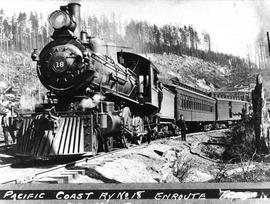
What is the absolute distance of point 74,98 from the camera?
7551mm

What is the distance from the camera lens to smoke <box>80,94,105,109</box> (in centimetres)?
728

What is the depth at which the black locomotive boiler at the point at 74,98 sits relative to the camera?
22.1ft

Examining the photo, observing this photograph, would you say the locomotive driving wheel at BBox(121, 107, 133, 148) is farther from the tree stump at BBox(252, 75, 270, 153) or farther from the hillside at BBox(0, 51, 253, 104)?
the hillside at BBox(0, 51, 253, 104)

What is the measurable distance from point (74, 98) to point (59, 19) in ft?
5.81

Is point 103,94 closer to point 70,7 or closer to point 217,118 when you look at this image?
point 70,7

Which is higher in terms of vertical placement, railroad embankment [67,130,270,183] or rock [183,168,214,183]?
railroad embankment [67,130,270,183]

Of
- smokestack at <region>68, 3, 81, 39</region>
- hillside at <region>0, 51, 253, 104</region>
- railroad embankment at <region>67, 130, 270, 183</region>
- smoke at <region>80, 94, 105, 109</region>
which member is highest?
hillside at <region>0, 51, 253, 104</region>

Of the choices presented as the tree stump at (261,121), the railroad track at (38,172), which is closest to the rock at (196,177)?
the railroad track at (38,172)

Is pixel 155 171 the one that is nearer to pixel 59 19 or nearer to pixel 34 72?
pixel 59 19

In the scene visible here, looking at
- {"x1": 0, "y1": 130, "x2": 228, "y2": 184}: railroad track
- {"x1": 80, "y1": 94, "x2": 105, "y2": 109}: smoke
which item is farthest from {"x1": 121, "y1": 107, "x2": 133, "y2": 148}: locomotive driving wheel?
{"x1": 0, "y1": 130, "x2": 228, "y2": 184}: railroad track

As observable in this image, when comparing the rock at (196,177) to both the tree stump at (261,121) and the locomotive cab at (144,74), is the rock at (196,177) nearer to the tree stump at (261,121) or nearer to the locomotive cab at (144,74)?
the tree stump at (261,121)

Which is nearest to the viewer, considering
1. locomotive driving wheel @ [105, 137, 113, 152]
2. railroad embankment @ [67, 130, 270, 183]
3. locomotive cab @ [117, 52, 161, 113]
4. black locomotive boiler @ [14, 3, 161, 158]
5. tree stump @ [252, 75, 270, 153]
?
railroad embankment @ [67, 130, 270, 183]

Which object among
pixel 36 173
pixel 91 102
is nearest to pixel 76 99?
pixel 91 102

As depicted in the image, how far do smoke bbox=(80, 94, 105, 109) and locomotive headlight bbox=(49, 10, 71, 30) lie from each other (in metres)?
1.71
